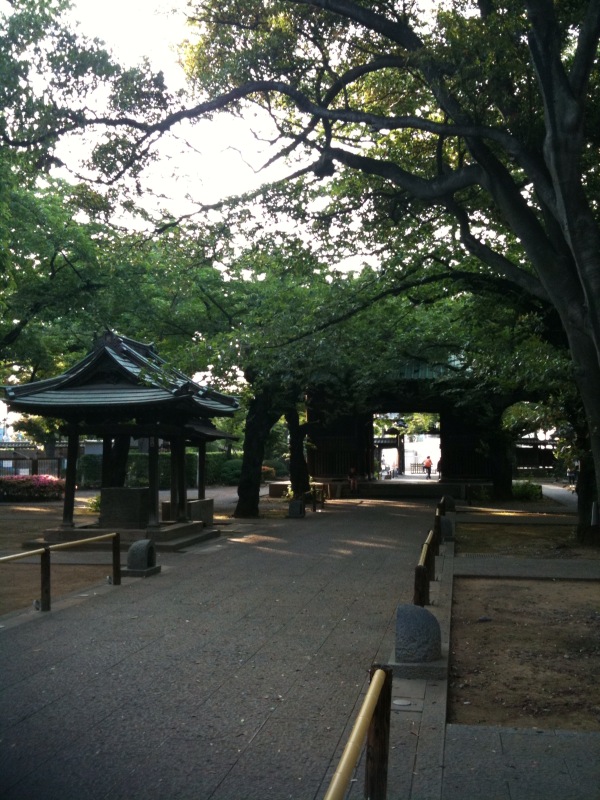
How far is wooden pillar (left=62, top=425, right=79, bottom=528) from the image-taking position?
18469 millimetres

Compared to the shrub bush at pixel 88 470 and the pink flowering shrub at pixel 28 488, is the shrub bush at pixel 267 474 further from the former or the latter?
the pink flowering shrub at pixel 28 488

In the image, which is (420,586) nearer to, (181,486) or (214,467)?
(181,486)

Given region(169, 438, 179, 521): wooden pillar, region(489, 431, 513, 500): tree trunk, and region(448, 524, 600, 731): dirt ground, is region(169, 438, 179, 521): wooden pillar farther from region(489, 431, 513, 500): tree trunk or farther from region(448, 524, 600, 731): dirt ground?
region(489, 431, 513, 500): tree trunk

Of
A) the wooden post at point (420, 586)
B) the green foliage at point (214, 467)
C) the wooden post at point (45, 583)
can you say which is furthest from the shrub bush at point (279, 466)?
the wooden post at point (420, 586)

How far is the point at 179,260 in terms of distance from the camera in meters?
13.4

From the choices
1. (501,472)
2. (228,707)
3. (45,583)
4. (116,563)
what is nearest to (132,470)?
(501,472)

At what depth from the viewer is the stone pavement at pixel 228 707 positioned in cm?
486

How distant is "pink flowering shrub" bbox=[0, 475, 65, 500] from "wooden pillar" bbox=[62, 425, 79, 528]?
16000mm

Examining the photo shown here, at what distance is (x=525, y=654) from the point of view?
8.10 m

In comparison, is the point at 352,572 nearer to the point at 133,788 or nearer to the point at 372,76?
the point at 372,76

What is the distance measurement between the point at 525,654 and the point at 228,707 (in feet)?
11.0

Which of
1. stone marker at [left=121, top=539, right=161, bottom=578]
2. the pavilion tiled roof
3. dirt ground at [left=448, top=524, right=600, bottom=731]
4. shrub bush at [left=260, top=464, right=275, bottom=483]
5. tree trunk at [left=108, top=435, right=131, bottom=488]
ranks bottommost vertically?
dirt ground at [left=448, top=524, right=600, bottom=731]

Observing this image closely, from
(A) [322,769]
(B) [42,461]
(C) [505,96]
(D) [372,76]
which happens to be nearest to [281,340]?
(D) [372,76]

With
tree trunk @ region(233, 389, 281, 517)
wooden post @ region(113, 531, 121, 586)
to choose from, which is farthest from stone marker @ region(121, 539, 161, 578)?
tree trunk @ region(233, 389, 281, 517)
